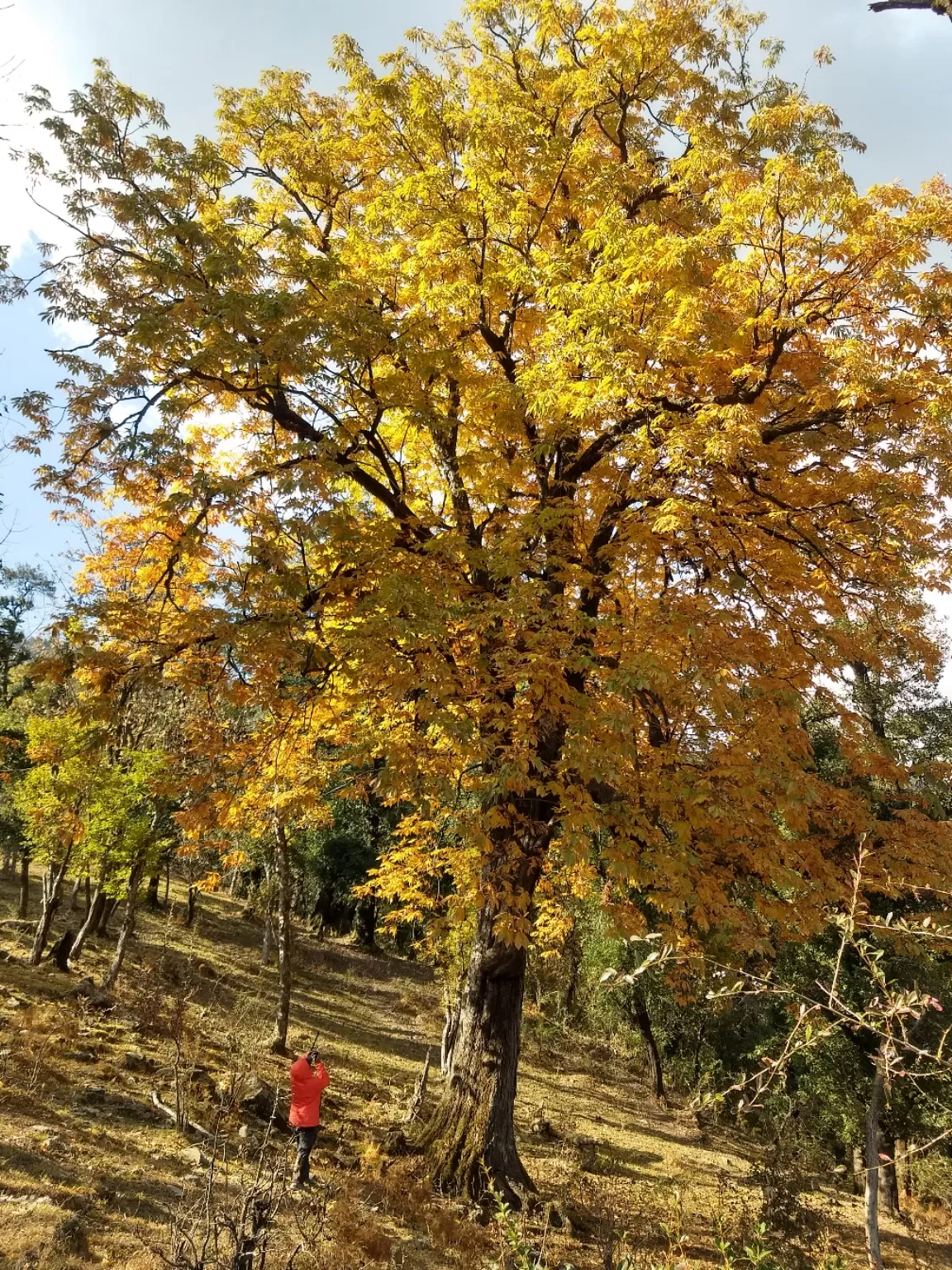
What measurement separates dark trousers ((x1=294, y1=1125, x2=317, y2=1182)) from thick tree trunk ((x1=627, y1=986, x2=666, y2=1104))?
15.8 meters

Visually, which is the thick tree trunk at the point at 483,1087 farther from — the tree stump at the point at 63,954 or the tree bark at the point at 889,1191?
the tree bark at the point at 889,1191

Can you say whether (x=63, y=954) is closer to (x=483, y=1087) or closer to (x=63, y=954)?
(x=63, y=954)

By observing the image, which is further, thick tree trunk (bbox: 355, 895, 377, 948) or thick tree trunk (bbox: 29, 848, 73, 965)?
thick tree trunk (bbox: 355, 895, 377, 948)

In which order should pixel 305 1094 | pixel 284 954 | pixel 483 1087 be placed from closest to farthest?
pixel 305 1094, pixel 483 1087, pixel 284 954

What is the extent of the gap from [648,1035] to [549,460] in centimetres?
1992

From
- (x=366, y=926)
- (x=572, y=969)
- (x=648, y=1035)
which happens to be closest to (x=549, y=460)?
(x=648, y=1035)

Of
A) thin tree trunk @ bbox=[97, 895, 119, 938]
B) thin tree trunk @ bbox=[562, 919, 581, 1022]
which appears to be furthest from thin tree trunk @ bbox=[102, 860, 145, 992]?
thin tree trunk @ bbox=[562, 919, 581, 1022]

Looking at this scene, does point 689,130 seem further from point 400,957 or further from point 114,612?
point 400,957

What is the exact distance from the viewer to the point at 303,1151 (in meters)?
7.51

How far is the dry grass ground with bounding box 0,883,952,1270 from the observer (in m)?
5.85

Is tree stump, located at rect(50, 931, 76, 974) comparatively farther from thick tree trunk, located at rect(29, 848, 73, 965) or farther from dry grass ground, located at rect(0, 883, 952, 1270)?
dry grass ground, located at rect(0, 883, 952, 1270)

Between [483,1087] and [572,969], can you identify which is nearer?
[483,1087]

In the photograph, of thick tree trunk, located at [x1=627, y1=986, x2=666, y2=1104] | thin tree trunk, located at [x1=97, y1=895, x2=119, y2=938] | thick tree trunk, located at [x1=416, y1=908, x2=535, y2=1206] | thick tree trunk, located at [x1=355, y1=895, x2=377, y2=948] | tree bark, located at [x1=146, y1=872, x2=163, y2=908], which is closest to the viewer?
thick tree trunk, located at [x1=416, y1=908, x2=535, y2=1206]

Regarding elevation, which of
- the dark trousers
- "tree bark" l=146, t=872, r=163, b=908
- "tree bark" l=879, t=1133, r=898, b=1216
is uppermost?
the dark trousers
